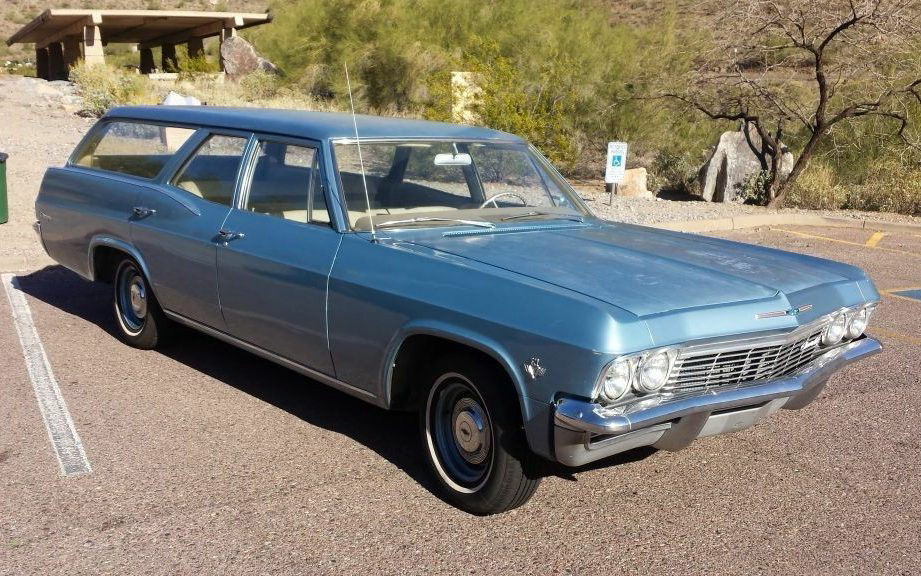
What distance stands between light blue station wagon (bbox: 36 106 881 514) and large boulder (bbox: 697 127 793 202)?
1249 centimetres

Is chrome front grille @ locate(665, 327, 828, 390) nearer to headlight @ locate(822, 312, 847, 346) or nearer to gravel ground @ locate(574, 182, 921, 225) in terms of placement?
headlight @ locate(822, 312, 847, 346)

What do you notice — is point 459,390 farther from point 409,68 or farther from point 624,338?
point 409,68

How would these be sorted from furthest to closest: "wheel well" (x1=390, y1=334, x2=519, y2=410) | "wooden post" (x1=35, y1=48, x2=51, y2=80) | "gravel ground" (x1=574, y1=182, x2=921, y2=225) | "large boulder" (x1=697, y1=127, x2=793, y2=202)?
1. "wooden post" (x1=35, y1=48, x2=51, y2=80)
2. "large boulder" (x1=697, y1=127, x2=793, y2=202)
3. "gravel ground" (x1=574, y1=182, x2=921, y2=225)
4. "wheel well" (x1=390, y1=334, x2=519, y2=410)

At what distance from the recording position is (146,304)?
6.34 meters

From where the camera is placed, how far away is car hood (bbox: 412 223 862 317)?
4.02m

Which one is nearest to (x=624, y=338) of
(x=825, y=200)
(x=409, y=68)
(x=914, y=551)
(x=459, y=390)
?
(x=459, y=390)

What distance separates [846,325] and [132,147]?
455 cm

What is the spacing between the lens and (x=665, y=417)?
3750 mm

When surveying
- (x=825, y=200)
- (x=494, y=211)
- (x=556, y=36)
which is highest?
(x=556, y=36)

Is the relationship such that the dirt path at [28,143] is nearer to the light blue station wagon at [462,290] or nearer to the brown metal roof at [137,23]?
the brown metal roof at [137,23]

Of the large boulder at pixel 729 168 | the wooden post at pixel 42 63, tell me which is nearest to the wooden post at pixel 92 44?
the wooden post at pixel 42 63

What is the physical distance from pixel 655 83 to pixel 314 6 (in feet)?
29.8

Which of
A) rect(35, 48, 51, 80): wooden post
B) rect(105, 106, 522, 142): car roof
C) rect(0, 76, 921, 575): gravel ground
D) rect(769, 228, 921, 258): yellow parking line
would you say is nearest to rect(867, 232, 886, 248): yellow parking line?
rect(769, 228, 921, 258): yellow parking line

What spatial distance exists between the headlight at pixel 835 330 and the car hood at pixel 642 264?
0.18 meters
